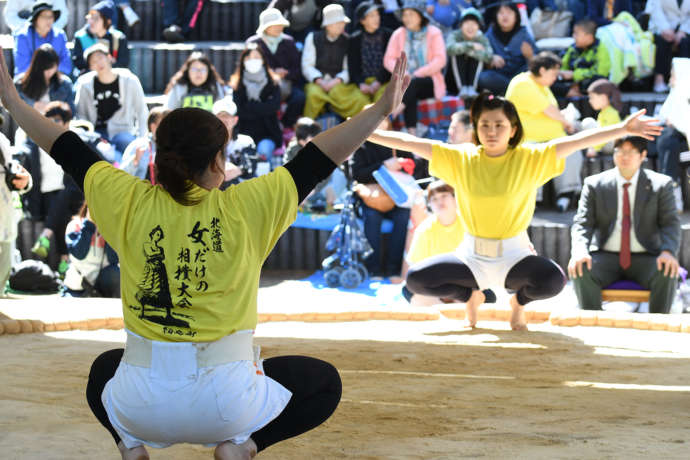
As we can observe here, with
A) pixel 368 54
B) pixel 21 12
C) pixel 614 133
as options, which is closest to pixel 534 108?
pixel 368 54

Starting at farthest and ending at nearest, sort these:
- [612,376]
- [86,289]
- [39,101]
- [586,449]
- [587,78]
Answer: [587,78] → [39,101] → [86,289] → [612,376] → [586,449]

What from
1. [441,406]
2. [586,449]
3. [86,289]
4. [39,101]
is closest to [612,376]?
[441,406]

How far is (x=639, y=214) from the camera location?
209 inches

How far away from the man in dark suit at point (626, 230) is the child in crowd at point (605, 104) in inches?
68.9

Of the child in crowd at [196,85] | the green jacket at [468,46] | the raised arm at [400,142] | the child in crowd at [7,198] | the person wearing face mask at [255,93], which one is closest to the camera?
the raised arm at [400,142]

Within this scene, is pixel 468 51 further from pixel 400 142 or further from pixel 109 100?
pixel 400 142

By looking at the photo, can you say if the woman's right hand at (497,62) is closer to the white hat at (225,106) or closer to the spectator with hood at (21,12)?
the white hat at (225,106)

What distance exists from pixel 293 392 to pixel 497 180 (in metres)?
1.95

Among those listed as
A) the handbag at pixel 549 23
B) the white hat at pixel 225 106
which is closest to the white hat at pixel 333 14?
the white hat at pixel 225 106

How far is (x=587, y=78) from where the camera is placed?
763 centimetres

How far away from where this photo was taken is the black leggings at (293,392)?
234 centimetres

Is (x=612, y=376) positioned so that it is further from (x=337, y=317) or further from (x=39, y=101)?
(x=39, y=101)

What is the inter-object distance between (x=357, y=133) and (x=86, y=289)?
3818 mm

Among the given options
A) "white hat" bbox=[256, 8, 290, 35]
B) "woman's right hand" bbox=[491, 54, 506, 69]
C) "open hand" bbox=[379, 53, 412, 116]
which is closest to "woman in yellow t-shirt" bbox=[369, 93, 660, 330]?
"open hand" bbox=[379, 53, 412, 116]
